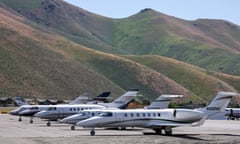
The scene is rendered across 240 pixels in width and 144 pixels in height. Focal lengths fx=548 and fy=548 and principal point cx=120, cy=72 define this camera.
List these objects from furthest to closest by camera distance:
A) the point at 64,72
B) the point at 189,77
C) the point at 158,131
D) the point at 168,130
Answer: the point at 189,77 → the point at 64,72 → the point at 158,131 → the point at 168,130

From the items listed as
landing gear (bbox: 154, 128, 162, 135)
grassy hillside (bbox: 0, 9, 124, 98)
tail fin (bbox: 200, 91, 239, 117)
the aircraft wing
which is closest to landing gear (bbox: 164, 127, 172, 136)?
the aircraft wing

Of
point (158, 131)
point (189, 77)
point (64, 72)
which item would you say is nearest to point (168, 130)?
point (158, 131)

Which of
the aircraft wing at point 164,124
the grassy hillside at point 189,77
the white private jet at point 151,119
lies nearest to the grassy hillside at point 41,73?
the grassy hillside at point 189,77

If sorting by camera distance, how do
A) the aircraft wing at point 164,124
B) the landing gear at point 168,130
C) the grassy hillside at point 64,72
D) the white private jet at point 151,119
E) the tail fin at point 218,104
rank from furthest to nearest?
the grassy hillside at point 64,72, the tail fin at point 218,104, the white private jet at point 151,119, the landing gear at point 168,130, the aircraft wing at point 164,124

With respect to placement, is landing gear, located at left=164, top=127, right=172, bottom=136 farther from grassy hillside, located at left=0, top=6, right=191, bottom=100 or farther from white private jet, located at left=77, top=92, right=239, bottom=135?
grassy hillside, located at left=0, top=6, right=191, bottom=100

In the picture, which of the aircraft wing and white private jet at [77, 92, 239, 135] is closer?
the aircraft wing

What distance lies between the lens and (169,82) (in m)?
160

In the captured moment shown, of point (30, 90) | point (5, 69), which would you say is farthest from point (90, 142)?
point (5, 69)

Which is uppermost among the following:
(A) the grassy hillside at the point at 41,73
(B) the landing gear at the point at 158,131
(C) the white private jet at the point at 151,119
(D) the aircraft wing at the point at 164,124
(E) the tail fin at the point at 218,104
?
(A) the grassy hillside at the point at 41,73

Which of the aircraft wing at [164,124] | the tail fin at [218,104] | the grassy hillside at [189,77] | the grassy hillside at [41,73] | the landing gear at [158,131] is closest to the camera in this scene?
the aircraft wing at [164,124]

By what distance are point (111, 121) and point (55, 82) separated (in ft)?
296

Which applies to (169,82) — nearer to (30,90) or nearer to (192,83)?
(192,83)

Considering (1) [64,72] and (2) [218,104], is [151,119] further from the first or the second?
(1) [64,72]

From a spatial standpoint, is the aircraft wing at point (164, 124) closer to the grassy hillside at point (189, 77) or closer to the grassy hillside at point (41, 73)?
the grassy hillside at point (41, 73)
